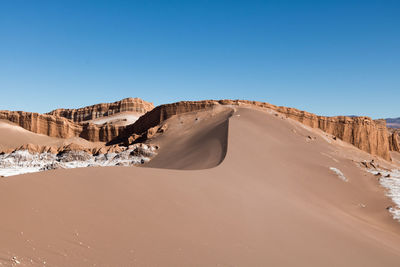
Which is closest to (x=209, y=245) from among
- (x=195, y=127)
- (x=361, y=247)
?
(x=361, y=247)

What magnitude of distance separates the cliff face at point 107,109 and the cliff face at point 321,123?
1082 inches

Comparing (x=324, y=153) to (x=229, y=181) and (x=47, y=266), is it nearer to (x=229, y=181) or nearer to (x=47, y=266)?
(x=229, y=181)

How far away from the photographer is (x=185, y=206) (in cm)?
588

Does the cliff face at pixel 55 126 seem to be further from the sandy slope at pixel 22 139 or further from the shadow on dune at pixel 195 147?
the shadow on dune at pixel 195 147

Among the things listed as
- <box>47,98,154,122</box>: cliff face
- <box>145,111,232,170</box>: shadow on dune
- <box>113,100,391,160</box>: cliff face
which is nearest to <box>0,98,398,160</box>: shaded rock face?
<box>113,100,391,160</box>: cliff face

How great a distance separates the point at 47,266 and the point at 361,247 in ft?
19.1

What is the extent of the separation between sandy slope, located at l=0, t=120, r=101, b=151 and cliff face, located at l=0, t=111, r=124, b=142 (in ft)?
3.17

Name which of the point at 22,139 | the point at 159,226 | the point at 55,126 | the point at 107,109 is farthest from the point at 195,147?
the point at 107,109

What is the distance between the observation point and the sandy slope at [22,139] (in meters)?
36.4

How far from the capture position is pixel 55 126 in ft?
135

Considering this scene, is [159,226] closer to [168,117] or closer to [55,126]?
[168,117]

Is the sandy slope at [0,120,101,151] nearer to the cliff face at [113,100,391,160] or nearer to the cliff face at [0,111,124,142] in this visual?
the cliff face at [0,111,124,142]

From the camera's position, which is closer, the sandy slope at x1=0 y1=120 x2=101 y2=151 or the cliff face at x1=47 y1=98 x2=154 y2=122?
the sandy slope at x1=0 y1=120 x2=101 y2=151

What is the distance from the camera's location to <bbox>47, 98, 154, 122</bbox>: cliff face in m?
63.4
